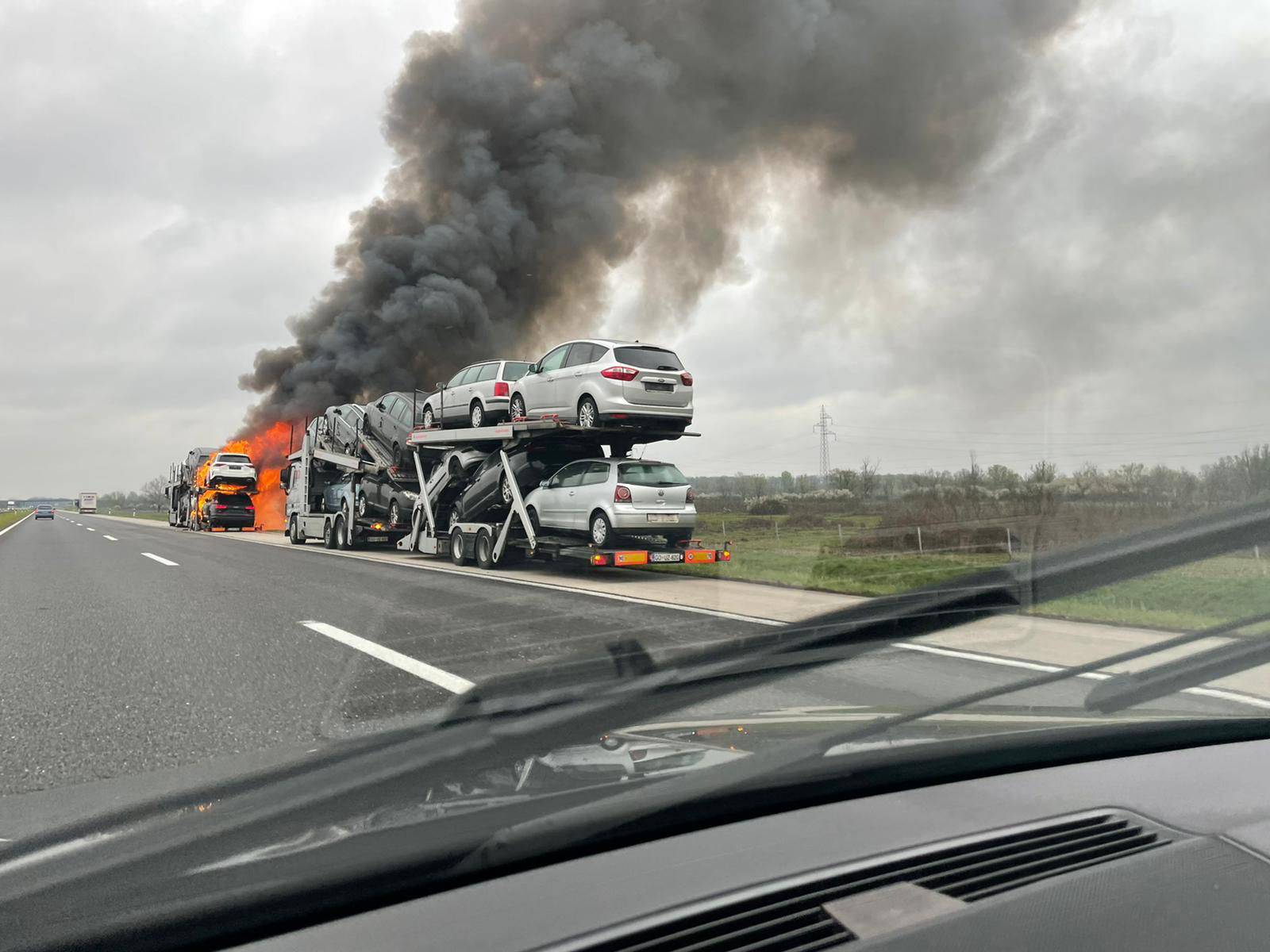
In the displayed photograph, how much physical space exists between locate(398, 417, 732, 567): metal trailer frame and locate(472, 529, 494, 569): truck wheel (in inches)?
0.6

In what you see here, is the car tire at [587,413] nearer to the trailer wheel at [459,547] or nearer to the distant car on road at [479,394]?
the distant car on road at [479,394]

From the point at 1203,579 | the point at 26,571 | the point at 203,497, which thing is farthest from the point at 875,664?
the point at 203,497

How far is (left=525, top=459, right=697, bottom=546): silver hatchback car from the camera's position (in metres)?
13.3

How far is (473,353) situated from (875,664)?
35.0m

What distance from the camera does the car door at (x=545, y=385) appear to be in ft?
48.0

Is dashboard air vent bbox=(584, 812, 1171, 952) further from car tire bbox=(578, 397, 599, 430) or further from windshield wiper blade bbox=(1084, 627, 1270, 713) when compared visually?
car tire bbox=(578, 397, 599, 430)

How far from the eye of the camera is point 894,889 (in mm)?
1512

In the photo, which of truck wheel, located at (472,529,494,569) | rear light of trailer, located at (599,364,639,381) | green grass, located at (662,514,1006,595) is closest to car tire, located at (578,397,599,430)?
rear light of trailer, located at (599,364,639,381)

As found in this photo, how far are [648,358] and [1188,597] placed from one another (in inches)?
405

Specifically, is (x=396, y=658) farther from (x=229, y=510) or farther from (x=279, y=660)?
(x=229, y=510)

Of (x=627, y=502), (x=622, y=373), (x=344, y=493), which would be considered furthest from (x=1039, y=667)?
(x=344, y=493)

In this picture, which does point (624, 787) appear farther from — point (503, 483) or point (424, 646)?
point (503, 483)

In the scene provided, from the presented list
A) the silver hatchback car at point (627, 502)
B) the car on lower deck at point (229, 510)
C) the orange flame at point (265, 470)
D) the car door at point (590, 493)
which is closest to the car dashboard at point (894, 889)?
the silver hatchback car at point (627, 502)

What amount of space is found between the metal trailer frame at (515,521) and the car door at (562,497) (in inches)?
9.1
